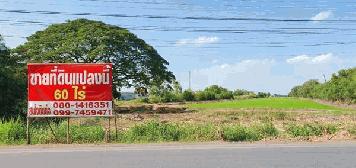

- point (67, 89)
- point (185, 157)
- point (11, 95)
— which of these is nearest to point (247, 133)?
point (67, 89)

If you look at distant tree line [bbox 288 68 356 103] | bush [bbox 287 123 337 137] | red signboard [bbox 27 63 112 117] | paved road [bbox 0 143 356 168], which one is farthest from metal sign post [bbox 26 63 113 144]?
distant tree line [bbox 288 68 356 103]

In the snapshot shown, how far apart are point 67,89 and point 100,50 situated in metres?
29.8

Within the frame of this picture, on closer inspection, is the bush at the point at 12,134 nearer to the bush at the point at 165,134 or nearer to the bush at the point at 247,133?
the bush at the point at 165,134

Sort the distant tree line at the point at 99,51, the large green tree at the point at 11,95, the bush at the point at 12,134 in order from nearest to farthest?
1. the bush at the point at 12,134
2. the large green tree at the point at 11,95
3. the distant tree line at the point at 99,51

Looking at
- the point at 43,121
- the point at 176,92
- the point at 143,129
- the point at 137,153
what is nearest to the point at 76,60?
the point at 43,121

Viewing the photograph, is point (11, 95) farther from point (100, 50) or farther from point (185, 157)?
point (185, 157)

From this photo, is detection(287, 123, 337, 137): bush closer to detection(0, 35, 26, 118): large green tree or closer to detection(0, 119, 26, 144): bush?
detection(0, 119, 26, 144): bush

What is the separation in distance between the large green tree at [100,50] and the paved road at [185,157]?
33.4 meters

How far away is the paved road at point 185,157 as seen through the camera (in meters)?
11.7

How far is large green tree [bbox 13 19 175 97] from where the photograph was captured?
48.8 m

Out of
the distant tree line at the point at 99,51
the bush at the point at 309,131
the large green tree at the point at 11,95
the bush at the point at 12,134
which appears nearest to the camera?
the bush at the point at 12,134

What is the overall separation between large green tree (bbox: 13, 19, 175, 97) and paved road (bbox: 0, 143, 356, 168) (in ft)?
109

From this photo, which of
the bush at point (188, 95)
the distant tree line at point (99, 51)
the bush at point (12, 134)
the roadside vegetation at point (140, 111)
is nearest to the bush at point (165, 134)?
the roadside vegetation at point (140, 111)

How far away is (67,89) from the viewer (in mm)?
18297
